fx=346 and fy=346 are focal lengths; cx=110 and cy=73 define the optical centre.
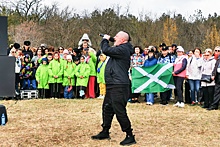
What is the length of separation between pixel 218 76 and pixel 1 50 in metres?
5.74

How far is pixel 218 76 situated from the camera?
31.2 ft

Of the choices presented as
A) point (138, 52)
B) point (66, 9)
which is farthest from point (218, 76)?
point (66, 9)

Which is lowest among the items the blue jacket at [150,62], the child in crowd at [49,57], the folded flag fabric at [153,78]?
the folded flag fabric at [153,78]

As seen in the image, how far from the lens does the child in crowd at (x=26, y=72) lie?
1196 centimetres

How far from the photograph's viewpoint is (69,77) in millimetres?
11836

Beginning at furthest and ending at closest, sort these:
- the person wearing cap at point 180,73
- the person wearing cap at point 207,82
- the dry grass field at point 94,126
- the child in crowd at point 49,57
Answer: the child in crowd at point 49,57, the person wearing cap at point 180,73, the person wearing cap at point 207,82, the dry grass field at point 94,126

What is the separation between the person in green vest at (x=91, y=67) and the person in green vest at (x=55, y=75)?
0.97 meters

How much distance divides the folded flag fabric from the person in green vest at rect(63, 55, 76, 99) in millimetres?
2275

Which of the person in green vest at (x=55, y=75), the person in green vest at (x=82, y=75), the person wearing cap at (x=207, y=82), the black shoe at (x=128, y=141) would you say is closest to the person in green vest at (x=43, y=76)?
the person in green vest at (x=55, y=75)

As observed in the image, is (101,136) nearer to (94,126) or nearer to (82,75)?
(94,126)

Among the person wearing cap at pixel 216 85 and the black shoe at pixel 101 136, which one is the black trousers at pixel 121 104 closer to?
the black shoe at pixel 101 136

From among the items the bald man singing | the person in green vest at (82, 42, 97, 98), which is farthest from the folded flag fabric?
the bald man singing

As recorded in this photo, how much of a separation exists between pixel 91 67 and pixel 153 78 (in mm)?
2359

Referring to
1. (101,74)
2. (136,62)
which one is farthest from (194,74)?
(101,74)
